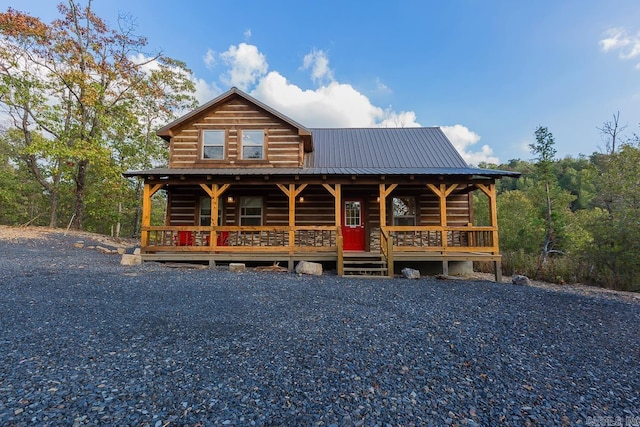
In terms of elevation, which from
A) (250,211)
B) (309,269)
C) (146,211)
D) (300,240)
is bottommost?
(309,269)

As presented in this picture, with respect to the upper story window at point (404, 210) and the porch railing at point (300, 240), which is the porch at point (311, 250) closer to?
the porch railing at point (300, 240)

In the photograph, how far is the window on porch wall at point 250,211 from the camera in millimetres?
12594

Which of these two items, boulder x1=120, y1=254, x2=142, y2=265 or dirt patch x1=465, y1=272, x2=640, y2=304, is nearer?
dirt patch x1=465, y1=272, x2=640, y2=304

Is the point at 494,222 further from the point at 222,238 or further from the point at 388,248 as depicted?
the point at 222,238

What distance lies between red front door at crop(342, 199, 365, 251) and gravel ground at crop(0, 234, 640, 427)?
5660 mm

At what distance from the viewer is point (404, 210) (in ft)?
41.3

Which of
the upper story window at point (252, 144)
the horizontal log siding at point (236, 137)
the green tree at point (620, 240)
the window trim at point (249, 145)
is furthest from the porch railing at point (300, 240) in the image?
the green tree at point (620, 240)

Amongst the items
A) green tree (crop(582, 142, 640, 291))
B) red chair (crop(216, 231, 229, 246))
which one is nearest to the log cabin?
red chair (crop(216, 231, 229, 246))

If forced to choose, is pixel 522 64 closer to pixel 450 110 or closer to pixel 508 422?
pixel 450 110

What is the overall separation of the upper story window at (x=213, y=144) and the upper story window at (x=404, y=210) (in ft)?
24.8

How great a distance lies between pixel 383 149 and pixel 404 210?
3.28 m

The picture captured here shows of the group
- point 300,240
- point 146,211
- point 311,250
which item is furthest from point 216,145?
point 311,250

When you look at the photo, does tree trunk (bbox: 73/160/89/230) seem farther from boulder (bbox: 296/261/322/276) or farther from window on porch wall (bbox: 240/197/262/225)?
boulder (bbox: 296/261/322/276)

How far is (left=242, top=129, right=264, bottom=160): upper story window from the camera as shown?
12.0 meters
